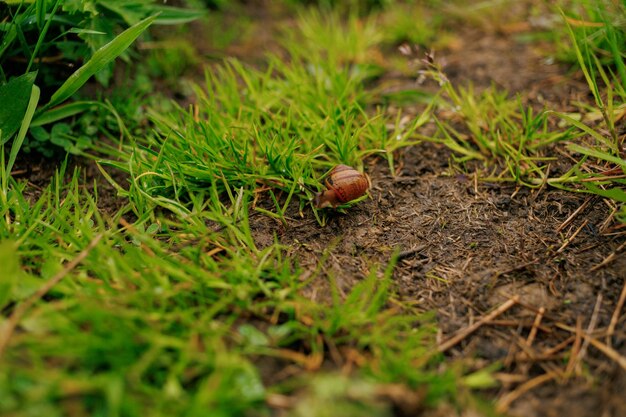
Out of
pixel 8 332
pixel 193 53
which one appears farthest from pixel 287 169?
pixel 193 53

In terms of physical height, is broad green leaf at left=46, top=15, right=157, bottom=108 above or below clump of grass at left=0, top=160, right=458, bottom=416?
above

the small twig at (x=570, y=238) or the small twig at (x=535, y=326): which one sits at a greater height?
the small twig at (x=570, y=238)

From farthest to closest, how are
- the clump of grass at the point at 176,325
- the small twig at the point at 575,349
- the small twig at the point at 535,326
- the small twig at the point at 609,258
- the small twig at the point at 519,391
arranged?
the small twig at the point at 609,258 < the small twig at the point at 535,326 < the small twig at the point at 575,349 < the small twig at the point at 519,391 < the clump of grass at the point at 176,325

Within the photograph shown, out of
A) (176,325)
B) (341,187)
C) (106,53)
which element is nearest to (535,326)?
(341,187)

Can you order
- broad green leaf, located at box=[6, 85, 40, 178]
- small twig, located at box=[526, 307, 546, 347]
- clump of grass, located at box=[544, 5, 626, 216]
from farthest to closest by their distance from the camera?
broad green leaf, located at box=[6, 85, 40, 178], clump of grass, located at box=[544, 5, 626, 216], small twig, located at box=[526, 307, 546, 347]

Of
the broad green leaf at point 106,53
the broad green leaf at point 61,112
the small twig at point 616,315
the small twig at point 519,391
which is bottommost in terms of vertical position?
the small twig at point 519,391

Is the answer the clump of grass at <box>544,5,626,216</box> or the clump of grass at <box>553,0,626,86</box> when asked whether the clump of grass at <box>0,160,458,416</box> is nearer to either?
the clump of grass at <box>544,5,626,216</box>

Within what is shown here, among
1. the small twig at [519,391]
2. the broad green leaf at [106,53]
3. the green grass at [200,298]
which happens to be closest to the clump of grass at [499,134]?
the green grass at [200,298]

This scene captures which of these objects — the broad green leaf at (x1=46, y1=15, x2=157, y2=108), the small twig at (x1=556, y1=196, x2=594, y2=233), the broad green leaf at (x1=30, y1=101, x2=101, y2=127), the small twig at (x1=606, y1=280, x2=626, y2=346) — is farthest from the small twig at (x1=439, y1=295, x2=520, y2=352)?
the broad green leaf at (x1=30, y1=101, x2=101, y2=127)

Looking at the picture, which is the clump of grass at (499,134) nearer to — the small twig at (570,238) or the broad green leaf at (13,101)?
the small twig at (570,238)
